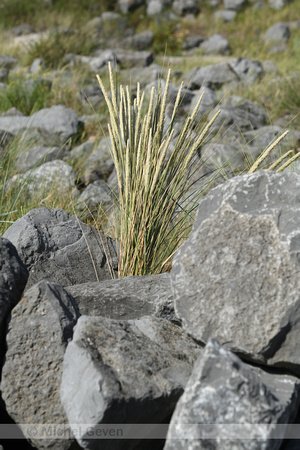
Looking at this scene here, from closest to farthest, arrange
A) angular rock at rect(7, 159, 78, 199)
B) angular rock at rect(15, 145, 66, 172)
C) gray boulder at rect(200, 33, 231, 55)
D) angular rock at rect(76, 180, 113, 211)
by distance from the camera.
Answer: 1. angular rock at rect(7, 159, 78, 199)
2. angular rock at rect(76, 180, 113, 211)
3. angular rock at rect(15, 145, 66, 172)
4. gray boulder at rect(200, 33, 231, 55)

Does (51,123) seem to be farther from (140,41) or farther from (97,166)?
(140,41)

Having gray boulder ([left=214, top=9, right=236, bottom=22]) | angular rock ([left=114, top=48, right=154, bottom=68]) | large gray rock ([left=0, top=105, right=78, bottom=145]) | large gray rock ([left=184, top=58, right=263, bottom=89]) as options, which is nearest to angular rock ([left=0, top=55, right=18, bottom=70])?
angular rock ([left=114, top=48, right=154, bottom=68])

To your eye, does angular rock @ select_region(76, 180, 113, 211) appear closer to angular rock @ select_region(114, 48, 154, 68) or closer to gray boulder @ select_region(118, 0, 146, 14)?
angular rock @ select_region(114, 48, 154, 68)

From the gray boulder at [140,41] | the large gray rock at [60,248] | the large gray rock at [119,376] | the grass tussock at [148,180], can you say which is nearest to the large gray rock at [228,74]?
the gray boulder at [140,41]

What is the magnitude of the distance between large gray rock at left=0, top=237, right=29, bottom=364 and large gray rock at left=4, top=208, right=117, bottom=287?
273mm

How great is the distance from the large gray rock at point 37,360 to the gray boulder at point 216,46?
28.7 feet

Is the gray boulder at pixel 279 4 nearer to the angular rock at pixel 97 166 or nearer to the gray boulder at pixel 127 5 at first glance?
the gray boulder at pixel 127 5

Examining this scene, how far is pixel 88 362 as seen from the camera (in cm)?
137

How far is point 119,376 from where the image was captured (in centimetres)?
137

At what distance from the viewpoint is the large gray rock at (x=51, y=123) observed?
14.7 feet

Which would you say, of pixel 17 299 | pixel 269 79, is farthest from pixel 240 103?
pixel 17 299

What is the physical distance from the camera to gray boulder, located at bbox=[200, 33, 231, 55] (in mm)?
9680

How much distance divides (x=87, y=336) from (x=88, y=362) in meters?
0.10

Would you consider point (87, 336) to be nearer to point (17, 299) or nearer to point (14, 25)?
point (17, 299)
